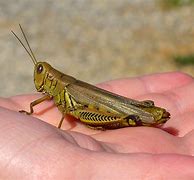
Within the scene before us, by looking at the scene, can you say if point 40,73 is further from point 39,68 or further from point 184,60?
point 184,60

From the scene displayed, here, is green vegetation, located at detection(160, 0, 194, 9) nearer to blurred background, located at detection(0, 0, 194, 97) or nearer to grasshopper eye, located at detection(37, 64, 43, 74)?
blurred background, located at detection(0, 0, 194, 97)

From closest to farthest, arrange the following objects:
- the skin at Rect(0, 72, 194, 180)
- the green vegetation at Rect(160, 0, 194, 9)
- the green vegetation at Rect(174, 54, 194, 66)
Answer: the skin at Rect(0, 72, 194, 180) < the green vegetation at Rect(174, 54, 194, 66) < the green vegetation at Rect(160, 0, 194, 9)

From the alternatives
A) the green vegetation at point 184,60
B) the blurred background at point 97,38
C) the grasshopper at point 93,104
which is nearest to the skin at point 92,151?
the grasshopper at point 93,104

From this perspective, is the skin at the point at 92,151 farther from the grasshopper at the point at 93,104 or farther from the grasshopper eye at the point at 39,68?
the grasshopper eye at the point at 39,68

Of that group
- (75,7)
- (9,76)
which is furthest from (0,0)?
(9,76)

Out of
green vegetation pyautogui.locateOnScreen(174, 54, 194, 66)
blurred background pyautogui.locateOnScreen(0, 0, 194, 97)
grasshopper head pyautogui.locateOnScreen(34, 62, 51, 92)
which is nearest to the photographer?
grasshopper head pyautogui.locateOnScreen(34, 62, 51, 92)

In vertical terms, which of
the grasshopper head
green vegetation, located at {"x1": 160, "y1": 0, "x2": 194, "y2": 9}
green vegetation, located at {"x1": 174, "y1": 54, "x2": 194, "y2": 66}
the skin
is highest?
green vegetation, located at {"x1": 160, "y1": 0, "x2": 194, "y2": 9}

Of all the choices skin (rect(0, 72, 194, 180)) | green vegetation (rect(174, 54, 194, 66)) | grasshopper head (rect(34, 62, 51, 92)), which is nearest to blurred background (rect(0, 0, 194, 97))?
green vegetation (rect(174, 54, 194, 66))

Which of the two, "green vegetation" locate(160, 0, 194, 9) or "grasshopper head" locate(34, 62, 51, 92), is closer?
"grasshopper head" locate(34, 62, 51, 92)
